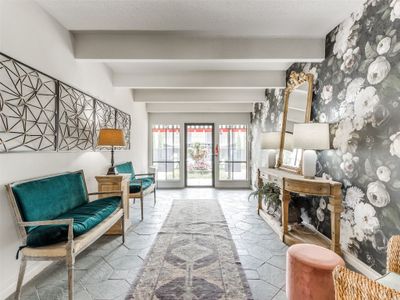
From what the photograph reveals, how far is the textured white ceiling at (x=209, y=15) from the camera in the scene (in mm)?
2236

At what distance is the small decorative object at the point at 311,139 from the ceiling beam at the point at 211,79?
1758 mm

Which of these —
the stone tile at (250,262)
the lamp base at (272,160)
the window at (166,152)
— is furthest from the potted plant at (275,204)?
the window at (166,152)

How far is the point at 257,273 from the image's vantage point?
2.25 metres

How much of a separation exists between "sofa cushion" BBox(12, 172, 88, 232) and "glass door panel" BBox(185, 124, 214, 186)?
4.36 meters

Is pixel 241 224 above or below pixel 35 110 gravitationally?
below

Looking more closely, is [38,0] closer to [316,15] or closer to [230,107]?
[316,15]

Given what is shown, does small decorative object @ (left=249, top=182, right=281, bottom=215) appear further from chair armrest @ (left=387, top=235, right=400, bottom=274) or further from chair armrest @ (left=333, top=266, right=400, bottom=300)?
chair armrest @ (left=333, top=266, right=400, bottom=300)

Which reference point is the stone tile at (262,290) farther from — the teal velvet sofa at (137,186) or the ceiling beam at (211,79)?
the ceiling beam at (211,79)

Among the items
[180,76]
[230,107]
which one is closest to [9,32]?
[180,76]

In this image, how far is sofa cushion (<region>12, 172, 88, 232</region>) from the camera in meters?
1.91

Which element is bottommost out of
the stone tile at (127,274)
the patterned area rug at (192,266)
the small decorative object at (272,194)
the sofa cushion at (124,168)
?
the stone tile at (127,274)

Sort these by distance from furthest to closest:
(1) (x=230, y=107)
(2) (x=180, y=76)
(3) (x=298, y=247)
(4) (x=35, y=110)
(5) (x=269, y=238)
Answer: (1) (x=230, y=107), (2) (x=180, y=76), (5) (x=269, y=238), (4) (x=35, y=110), (3) (x=298, y=247)

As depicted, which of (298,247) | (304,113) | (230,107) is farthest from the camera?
(230,107)

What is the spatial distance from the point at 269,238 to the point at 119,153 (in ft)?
10.3
